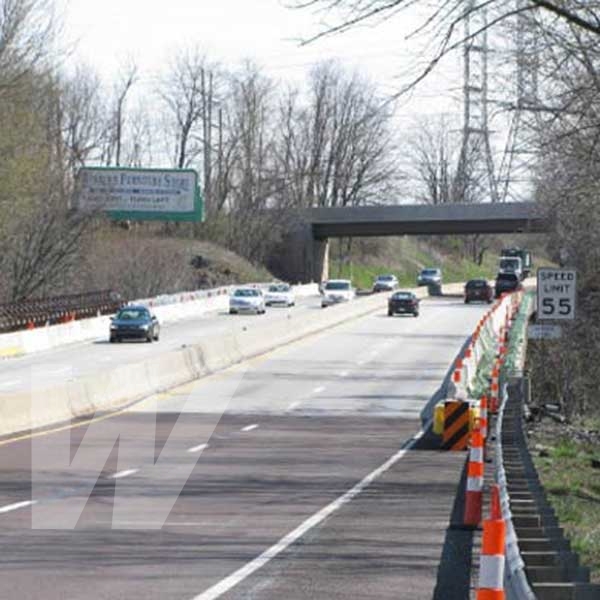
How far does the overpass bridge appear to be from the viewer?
372ft

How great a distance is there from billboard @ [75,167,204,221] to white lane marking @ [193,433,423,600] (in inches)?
2870

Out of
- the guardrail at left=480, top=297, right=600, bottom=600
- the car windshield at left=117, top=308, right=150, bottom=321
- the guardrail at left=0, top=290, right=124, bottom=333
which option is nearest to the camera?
the guardrail at left=480, top=297, right=600, bottom=600

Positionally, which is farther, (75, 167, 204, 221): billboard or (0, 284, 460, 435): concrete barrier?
(75, 167, 204, 221): billboard

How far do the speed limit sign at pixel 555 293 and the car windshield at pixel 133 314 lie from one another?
113 ft

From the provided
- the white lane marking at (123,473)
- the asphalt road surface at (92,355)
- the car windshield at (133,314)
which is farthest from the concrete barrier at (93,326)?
the white lane marking at (123,473)

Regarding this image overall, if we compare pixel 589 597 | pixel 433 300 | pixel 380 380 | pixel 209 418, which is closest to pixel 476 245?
pixel 433 300

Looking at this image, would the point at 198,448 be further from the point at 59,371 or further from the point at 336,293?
the point at 336,293

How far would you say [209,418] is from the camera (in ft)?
112

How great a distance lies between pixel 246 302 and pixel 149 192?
44.9 feet

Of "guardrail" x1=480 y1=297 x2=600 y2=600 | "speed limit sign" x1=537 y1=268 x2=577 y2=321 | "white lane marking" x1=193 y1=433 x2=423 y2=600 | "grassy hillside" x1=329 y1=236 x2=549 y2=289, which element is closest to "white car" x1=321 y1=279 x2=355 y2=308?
"grassy hillside" x1=329 y1=236 x2=549 y2=289

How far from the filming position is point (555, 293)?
103 ft

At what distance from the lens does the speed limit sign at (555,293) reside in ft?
102

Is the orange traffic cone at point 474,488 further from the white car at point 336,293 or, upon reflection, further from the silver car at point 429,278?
the silver car at point 429,278

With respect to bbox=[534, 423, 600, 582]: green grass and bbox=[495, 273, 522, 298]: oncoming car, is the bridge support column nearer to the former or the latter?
bbox=[495, 273, 522, 298]: oncoming car
